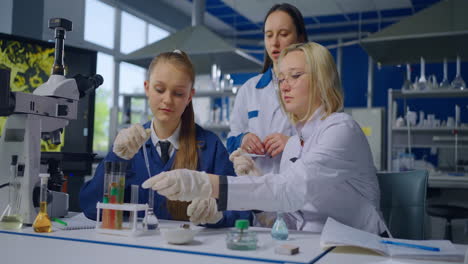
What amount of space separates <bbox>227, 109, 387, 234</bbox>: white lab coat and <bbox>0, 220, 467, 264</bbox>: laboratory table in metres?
0.13

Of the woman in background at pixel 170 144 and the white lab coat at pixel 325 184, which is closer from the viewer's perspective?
the white lab coat at pixel 325 184

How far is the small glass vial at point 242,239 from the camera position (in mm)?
977

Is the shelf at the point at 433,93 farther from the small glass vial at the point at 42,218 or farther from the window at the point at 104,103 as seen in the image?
the window at the point at 104,103

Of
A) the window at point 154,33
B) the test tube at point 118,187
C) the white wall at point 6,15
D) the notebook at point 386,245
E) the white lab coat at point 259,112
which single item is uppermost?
the window at point 154,33

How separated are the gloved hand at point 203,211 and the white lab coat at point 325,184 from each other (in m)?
0.10

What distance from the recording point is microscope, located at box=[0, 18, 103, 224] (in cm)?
125

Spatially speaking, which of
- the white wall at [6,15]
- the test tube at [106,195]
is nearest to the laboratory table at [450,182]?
the test tube at [106,195]

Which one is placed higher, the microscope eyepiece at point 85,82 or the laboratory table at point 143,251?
the microscope eyepiece at point 85,82

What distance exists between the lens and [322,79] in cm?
142

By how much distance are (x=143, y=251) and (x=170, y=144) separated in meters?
0.67

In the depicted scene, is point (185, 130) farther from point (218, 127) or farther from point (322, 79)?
point (218, 127)

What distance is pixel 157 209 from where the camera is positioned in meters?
1.56

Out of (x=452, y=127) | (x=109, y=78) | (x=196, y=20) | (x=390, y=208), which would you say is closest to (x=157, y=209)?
(x=390, y=208)

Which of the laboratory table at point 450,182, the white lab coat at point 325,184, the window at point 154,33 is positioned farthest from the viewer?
the window at point 154,33
